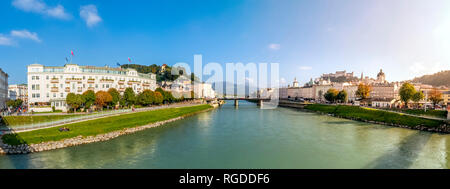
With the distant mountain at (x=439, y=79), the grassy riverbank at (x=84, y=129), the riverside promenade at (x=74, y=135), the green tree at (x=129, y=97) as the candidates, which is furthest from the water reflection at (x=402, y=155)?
the distant mountain at (x=439, y=79)

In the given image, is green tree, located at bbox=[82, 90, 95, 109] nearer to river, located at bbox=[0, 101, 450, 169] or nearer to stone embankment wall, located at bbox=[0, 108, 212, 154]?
stone embankment wall, located at bbox=[0, 108, 212, 154]

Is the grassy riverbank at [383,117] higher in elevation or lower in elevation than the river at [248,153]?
higher

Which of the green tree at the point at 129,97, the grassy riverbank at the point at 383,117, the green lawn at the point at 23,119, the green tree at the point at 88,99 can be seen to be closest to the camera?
the green lawn at the point at 23,119

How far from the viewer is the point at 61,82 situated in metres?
44.8

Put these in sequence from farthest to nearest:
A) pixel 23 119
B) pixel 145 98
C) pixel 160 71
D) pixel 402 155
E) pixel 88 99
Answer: pixel 160 71 → pixel 145 98 → pixel 88 99 → pixel 23 119 → pixel 402 155

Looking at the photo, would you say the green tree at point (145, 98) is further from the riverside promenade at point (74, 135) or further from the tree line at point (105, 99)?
the riverside promenade at point (74, 135)

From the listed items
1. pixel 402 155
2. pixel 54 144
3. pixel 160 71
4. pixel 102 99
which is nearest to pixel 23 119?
pixel 102 99

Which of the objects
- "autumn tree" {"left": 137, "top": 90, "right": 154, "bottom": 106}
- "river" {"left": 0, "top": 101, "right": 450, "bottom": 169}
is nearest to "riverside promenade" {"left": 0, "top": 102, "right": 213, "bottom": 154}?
"river" {"left": 0, "top": 101, "right": 450, "bottom": 169}

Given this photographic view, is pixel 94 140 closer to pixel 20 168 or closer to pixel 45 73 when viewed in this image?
pixel 20 168

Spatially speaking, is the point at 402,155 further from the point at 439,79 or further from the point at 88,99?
the point at 439,79

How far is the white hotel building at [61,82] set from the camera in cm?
4153

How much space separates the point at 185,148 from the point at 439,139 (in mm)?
31602
